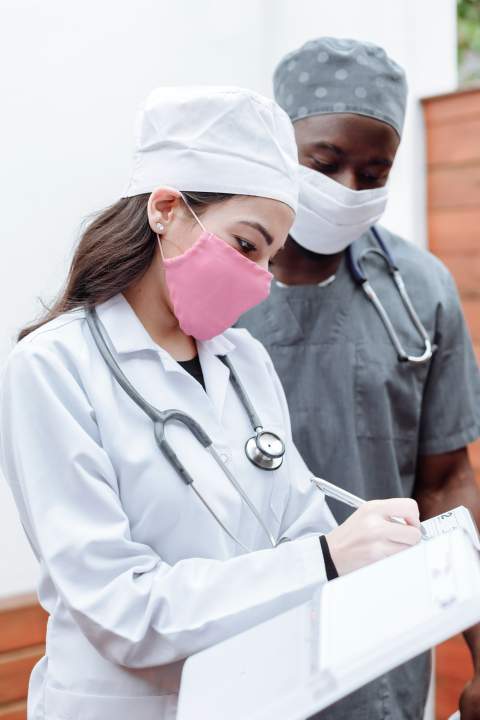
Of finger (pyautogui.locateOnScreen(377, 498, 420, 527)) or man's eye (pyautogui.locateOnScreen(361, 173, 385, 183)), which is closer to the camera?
finger (pyautogui.locateOnScreen(377, 498, 420, 527))

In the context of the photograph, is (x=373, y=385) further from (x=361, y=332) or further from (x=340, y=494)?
(x=340, y=494)

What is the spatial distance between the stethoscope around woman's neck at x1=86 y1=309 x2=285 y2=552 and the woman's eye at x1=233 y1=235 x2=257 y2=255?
0.78ft

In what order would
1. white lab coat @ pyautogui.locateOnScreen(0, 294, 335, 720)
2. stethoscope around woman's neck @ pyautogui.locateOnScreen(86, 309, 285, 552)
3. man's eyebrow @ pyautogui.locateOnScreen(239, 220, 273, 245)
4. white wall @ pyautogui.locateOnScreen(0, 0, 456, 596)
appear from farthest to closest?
white wall @ pyautogui.locateOnScreen(0, 0, 456, 596) < man's eyebrow @ pyautogui.locateOnScreen(239, 220, 273, 245) < stethoscope around woman's neck @ pyautogui.locateOnScreen(86, 309, 285, 552) < white lab coat @ pyautogui.locateOnScreen(0, 294, 335, 720)

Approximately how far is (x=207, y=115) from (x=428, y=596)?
30.9 inches

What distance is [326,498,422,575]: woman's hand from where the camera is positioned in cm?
111

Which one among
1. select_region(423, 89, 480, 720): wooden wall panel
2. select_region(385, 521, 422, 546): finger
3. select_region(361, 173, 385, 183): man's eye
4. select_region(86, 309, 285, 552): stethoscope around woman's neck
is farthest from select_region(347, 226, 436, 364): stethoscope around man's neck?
select_region(423, 89, 480, 720): wooden wall panel

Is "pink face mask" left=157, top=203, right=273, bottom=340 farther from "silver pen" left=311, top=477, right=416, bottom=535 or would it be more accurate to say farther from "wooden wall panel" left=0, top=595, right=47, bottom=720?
"wooden wall panel" left=0, top=595, right=47, bottom=720

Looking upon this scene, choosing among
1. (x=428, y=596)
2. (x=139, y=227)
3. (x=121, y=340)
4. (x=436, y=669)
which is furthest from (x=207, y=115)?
(x=436, y=669)

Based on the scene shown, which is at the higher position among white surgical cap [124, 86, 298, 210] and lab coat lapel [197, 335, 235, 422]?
white surgical cap [124, 86, 298, 210]

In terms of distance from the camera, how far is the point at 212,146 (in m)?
1.33

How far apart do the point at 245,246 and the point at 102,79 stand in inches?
55.2

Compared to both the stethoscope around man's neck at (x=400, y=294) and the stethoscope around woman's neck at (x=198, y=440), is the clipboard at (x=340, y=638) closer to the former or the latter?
the stethoscope around woman's neck at (x=198, y=440)

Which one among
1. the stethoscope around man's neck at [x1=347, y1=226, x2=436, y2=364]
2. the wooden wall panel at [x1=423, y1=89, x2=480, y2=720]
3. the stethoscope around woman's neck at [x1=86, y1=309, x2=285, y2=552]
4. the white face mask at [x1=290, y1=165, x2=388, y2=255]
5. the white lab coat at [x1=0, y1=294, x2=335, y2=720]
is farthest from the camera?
the wooden wall panel at [x1=423, y1=89, x2=480, y2=720]

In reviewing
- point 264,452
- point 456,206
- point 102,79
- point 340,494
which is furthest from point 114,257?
point 456,206
